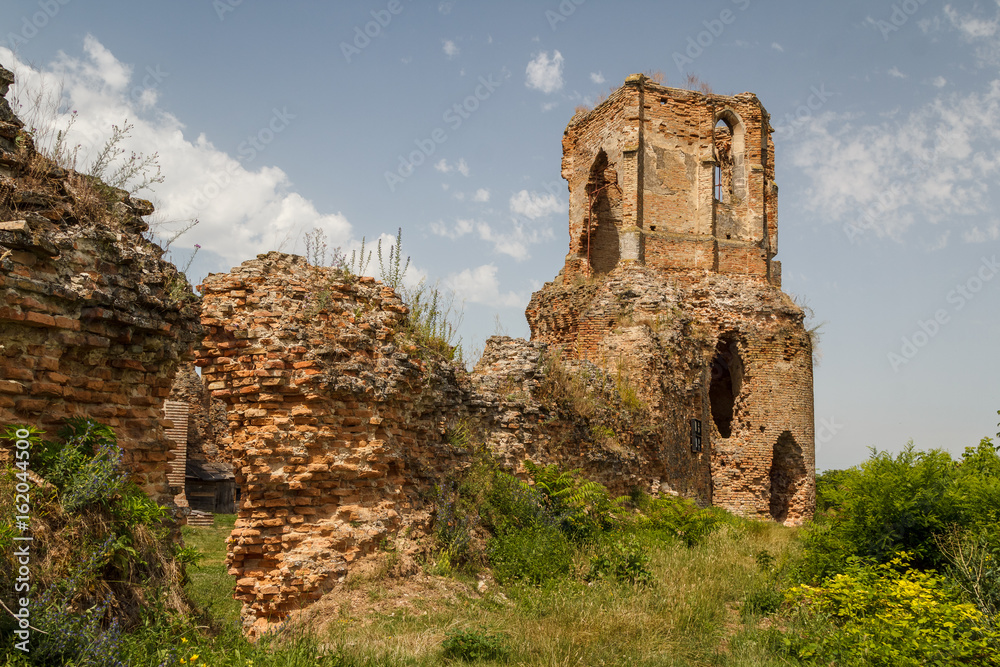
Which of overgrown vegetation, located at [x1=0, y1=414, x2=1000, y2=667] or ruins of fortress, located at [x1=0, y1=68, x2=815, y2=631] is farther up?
ruins of fortress, located at [x1=0, y1=68, x2=815, y2=631]

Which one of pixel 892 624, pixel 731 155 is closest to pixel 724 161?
pixel 731 155

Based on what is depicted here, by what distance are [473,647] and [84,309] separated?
12.2 ft

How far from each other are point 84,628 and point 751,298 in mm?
15621

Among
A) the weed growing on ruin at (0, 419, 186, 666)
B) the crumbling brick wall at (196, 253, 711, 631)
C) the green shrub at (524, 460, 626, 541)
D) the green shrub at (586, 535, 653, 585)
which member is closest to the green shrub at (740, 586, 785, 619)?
the green shrub at (586, 535, 653, 585)

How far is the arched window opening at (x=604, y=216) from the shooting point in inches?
731

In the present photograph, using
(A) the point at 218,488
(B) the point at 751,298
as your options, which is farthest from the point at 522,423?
(A) the point at 218,488

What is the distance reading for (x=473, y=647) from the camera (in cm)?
529

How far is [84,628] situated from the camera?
10.9 ft

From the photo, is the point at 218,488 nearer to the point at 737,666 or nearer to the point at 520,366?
the point at 520,366

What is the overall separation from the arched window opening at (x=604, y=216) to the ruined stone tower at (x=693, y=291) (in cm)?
4

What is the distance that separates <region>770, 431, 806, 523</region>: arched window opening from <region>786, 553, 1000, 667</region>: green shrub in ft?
33.0

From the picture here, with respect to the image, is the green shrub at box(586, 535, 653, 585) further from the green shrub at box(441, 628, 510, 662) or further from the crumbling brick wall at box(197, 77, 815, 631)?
the green shrub at box(441, 628, 510, 662)

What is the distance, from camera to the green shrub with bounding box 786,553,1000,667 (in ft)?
17.1

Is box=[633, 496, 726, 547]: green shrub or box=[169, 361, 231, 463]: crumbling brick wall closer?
box=[633, 496, 726, 547]: green shrub
